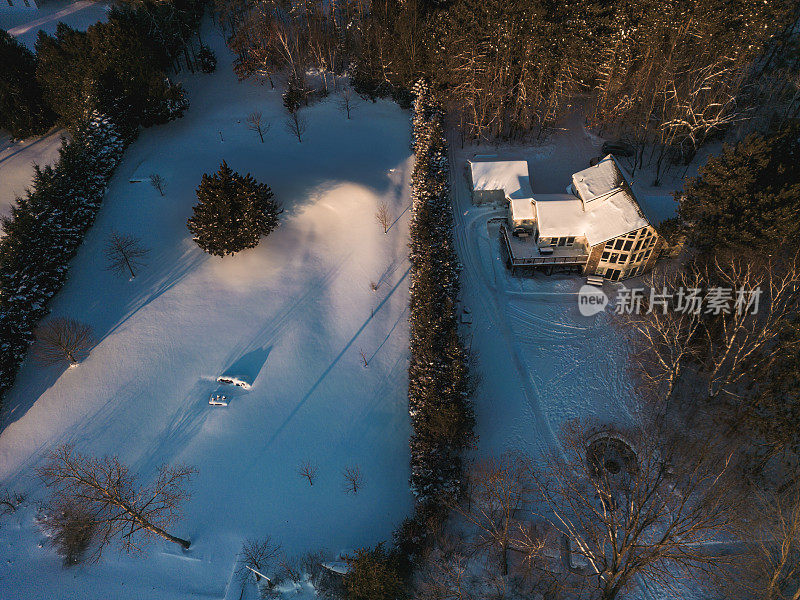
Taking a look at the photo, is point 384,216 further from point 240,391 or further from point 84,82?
point 84,82

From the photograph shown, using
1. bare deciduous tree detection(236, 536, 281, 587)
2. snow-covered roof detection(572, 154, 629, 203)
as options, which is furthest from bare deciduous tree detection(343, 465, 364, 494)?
snow-covered roof detection(572, 154, 629, 203)

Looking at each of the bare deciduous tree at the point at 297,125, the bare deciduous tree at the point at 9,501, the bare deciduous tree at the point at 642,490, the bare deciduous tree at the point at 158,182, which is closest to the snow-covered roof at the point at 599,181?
the bare deciduous tree at the point at 642,490

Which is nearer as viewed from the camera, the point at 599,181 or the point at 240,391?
the point at 240,391

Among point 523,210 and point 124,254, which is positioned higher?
point 124,254

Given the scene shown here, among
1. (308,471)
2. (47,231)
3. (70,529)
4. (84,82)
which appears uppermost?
(84,82)

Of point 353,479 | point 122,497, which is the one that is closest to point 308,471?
point 353,479

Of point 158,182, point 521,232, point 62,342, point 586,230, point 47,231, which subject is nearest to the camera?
point 62,342

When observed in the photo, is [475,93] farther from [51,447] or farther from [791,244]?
[51,447]
